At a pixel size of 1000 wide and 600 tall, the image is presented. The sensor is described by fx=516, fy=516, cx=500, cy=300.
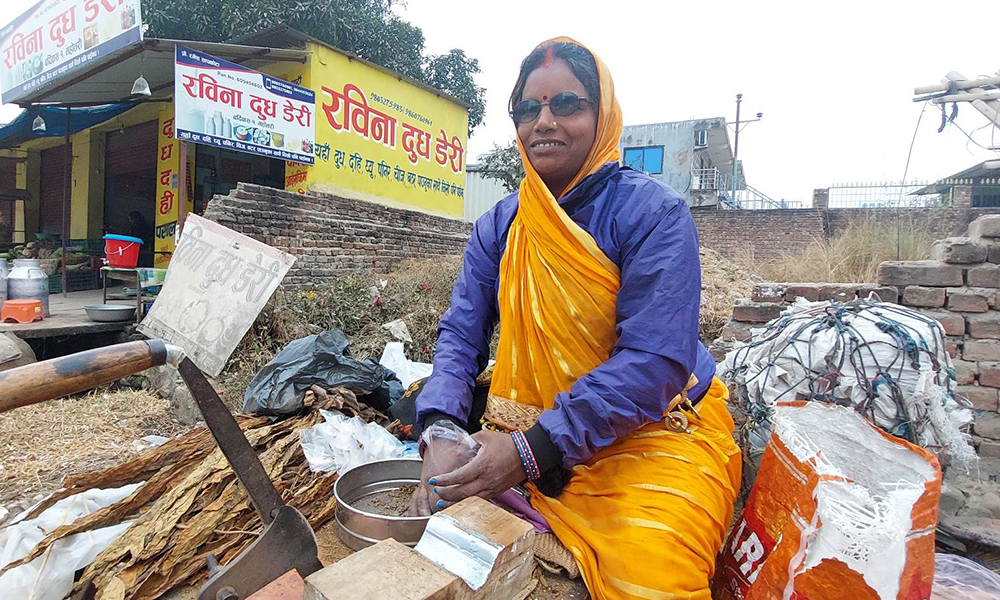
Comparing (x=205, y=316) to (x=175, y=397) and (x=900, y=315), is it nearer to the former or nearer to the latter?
(x=175, y=397)

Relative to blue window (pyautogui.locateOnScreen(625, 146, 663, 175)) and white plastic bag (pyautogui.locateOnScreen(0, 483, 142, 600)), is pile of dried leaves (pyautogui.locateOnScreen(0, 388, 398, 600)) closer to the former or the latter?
white plastic bag (pyautogui.locateOnScreen(0, 483, 142, 600))

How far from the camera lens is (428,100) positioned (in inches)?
387

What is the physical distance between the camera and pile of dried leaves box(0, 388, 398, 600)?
4.84 feet

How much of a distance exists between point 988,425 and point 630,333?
8.53 ft

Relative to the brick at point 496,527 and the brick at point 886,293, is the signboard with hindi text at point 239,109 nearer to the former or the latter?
the brick at point 496,527

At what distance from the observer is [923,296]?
9.30 ft

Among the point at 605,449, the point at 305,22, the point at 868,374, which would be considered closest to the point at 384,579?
the point at 605,449

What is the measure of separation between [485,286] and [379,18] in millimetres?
11451

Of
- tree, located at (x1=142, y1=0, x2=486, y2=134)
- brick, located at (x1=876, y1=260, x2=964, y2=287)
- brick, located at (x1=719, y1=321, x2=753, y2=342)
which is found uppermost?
tree, located at (x1=142, y1=0, x2=486, y2=134)

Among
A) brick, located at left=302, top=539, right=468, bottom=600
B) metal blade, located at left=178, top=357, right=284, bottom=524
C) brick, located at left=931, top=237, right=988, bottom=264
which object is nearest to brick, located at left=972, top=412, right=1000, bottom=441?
brick, located at left=931, top=237, right=988, bottom=264

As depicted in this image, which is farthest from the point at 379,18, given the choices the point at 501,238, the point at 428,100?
the point at 501,238

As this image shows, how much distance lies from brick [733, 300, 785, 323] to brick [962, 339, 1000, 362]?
88 cm

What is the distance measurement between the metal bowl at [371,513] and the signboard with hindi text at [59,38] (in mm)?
6934

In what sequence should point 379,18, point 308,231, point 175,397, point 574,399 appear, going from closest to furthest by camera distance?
point 574,399 → point 175,397 → point 308,231 → point 379,18
